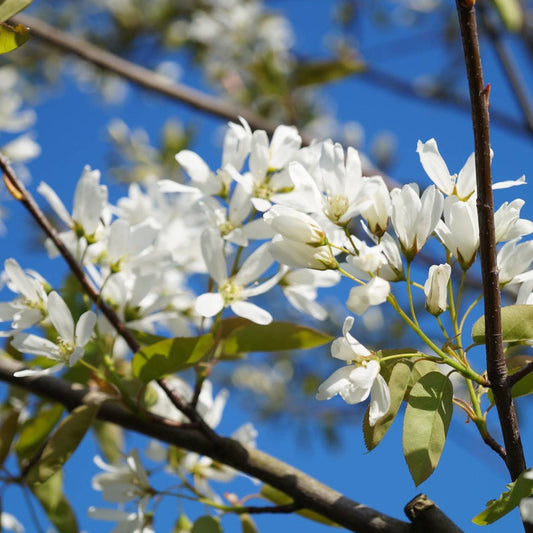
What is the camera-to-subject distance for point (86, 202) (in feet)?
3.61

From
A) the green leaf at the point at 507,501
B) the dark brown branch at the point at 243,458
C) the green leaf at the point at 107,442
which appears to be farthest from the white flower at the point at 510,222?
the green leaf at the point at 107,442

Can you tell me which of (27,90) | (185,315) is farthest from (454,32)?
(185,315)

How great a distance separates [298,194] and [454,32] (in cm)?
320

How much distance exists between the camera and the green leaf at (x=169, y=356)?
94 centimetres

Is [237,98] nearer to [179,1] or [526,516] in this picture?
[179,1]

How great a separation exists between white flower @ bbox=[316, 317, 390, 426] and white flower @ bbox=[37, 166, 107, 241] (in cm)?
49

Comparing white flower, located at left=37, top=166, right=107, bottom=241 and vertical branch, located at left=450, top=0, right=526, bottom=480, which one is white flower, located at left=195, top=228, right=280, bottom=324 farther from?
vertical branch, located at left=450, top=0, right=526, bottom=480

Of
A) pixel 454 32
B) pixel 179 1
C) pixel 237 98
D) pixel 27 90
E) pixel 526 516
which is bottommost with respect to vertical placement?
pixel 526 516

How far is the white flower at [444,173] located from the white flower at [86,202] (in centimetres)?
48

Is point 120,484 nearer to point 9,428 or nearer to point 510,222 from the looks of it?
point 9,428

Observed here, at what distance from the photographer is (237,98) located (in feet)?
11.5

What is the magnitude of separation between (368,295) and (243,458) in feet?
1.27

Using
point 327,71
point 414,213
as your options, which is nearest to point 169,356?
point 414,213

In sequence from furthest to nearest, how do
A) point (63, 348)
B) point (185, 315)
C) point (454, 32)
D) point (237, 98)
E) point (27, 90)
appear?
point (27, 90) → point (454, 32) → point (237, 98) → point (185, 315) → point (63, 348)
